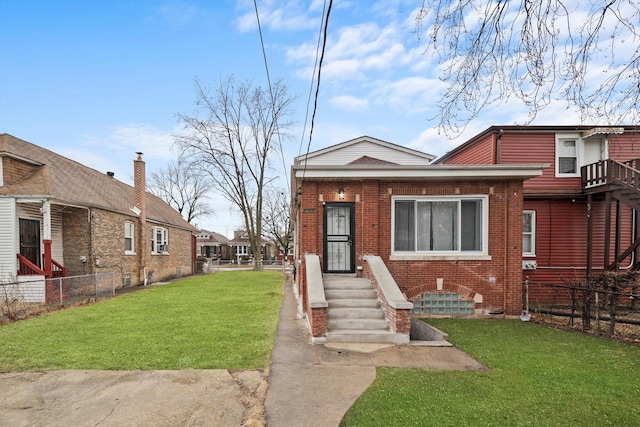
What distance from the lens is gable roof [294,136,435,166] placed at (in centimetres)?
1823

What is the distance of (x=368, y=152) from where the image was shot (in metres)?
18.4

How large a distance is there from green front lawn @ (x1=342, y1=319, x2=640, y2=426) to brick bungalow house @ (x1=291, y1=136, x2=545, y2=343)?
101 inches

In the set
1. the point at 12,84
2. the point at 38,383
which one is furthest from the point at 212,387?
the point at 12,84

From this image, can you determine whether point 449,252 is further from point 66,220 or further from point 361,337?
point 66,220

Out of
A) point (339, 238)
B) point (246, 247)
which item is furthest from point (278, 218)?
point (339, 238)

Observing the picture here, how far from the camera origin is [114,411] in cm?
375

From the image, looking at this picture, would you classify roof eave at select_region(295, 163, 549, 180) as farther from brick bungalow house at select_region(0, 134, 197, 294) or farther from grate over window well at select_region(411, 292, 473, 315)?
brick bungalow house at select_region(0, 134, 197, 294)

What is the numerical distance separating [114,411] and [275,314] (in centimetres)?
554

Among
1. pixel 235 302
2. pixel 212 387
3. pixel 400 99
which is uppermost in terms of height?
pixel 400 99

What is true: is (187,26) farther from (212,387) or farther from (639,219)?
(639,219)

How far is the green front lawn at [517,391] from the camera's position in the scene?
3.59 m

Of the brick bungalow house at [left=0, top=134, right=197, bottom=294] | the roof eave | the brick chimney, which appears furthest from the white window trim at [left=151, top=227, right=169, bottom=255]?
the roof eave

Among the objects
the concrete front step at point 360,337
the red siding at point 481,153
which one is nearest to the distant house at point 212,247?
the red siding at point 481,153

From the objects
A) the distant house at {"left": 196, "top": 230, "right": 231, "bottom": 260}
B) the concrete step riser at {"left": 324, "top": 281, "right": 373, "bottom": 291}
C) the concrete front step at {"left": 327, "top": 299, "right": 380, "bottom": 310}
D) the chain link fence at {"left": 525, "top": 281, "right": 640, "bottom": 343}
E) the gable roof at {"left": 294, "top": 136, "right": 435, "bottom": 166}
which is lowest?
the distant house at {"left": 196, "top": 230, "right": 231, "bottom": 260}
